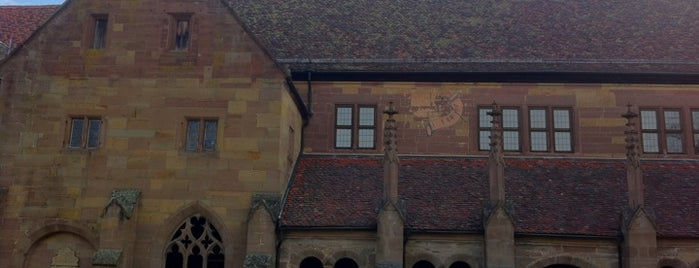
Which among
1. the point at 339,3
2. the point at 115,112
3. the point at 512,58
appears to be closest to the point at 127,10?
the point at 115,112

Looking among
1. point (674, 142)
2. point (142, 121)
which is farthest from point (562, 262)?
point (142, 121)

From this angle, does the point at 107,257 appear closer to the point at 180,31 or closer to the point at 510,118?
the point at 180,31

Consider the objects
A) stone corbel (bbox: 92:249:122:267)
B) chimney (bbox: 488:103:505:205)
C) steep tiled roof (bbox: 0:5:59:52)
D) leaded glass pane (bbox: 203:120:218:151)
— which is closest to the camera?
stone corbel (bbox: 92:249:122:267)

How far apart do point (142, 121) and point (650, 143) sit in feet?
57.0

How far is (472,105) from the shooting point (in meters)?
24.2

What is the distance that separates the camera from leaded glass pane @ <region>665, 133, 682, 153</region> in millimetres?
23375

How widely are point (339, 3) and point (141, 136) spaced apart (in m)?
11.8

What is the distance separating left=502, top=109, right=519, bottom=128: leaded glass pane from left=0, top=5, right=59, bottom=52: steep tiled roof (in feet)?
64.3

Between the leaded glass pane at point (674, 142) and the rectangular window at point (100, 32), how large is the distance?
64.3 ft

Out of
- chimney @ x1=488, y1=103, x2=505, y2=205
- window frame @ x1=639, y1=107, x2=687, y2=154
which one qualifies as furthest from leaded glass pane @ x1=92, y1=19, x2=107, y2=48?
window frame @ x1=639, y1=107, x2=687, y2=154

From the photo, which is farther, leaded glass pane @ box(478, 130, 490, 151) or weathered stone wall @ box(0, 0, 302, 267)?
leaded glass pane @ box(478, 130, 490, 151)

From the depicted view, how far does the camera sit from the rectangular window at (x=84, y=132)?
20.8m

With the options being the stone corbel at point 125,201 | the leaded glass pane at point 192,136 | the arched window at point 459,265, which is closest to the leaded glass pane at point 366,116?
the leaded glass pane at point 192,136

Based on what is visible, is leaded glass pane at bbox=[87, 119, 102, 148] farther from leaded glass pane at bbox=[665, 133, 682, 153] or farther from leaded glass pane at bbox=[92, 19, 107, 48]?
leaded glass pane at bbox=[665, 133, 682, 153]
